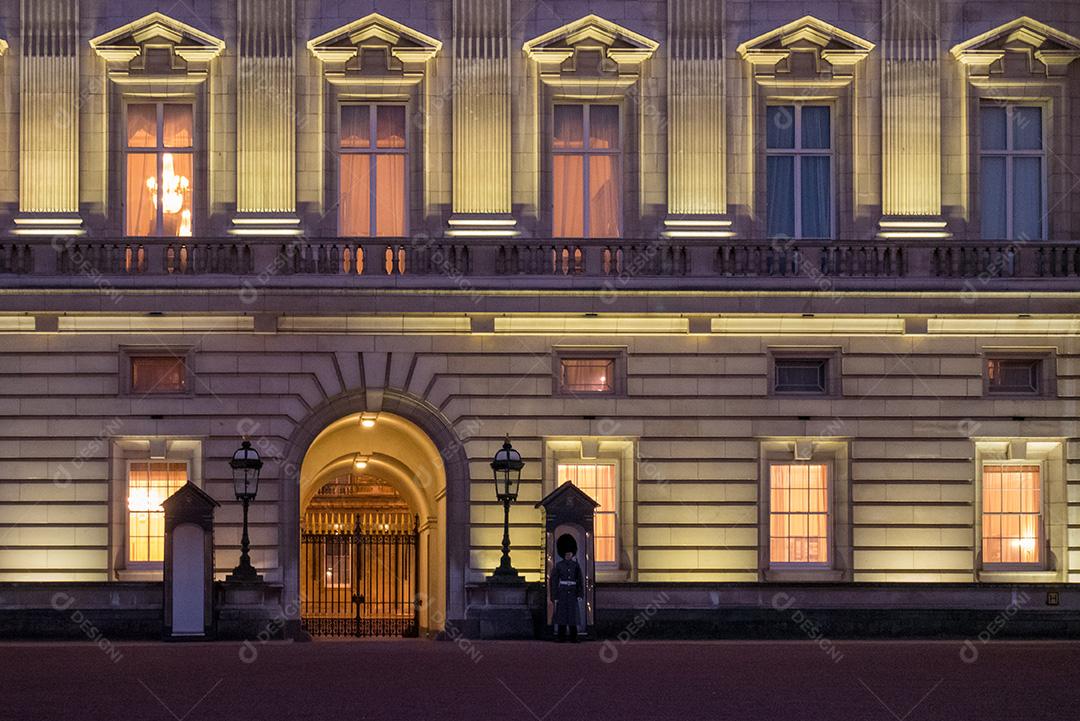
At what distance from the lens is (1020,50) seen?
4522 centimetres

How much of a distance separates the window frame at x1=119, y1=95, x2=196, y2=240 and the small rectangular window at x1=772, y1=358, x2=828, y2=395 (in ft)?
42.1

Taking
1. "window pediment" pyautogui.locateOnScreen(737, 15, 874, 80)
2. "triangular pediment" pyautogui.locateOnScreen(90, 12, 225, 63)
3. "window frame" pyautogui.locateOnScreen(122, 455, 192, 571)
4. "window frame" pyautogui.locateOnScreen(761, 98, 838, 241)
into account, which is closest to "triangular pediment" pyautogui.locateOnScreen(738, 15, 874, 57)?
"window pediment" pyautogui.locateOnScreen(737, 15, 874, 80)

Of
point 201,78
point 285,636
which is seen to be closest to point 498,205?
point 201,78

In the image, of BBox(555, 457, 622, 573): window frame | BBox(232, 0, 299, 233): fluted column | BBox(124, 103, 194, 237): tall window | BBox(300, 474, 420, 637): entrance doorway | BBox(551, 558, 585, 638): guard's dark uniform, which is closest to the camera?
BBox(551, 558, 585, 638): guard's dark uniform

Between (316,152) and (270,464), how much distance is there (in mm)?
6705

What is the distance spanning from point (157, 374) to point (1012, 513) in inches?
728

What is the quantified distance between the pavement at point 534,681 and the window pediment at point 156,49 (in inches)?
486

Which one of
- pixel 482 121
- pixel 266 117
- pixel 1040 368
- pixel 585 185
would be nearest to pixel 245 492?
pixel 266 117

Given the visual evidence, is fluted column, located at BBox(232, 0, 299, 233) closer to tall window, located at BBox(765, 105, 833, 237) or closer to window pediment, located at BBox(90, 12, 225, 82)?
window pediment, located at BBox(90, 12, 225, 82)

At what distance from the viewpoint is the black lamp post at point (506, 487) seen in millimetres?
41781

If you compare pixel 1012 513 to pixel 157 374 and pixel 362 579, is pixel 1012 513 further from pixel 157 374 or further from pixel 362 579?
pixel 362 579

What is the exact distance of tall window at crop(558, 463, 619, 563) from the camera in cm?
4416

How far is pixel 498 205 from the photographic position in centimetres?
4419

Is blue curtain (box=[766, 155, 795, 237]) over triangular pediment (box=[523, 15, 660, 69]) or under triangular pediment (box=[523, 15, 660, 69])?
under
